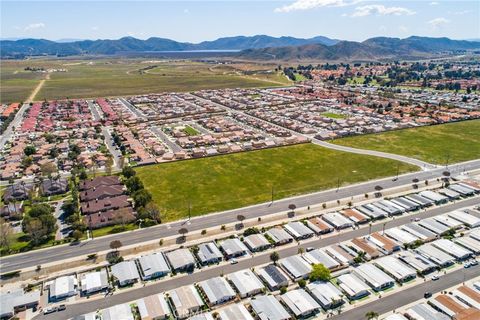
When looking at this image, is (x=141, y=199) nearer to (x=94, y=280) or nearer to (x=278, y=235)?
(x=94, y=280)

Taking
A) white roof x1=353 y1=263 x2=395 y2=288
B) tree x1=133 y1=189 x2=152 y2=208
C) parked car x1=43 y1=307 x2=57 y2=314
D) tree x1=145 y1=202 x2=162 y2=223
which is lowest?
parked car x1=43 y1=307 x2=57 y2=314

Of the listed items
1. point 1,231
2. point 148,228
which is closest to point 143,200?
point 148,228

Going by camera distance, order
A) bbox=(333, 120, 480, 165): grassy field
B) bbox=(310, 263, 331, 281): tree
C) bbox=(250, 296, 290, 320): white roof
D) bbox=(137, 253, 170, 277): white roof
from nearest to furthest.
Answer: bbox=(250, 296, 290, 320): white roof
bbox=(310, 263, 331, 281): tree
bbox=(137, 253, 170, 277): white roof
bbox=(333, 120, 480, 165): grassy field

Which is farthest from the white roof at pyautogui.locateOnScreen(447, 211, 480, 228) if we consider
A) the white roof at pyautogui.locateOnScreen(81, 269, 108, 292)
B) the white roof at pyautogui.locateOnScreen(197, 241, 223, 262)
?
A: the white roof at pyautogui.locateOnScreen(81, 269, 108, 292)

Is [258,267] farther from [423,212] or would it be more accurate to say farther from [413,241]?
[423,212]

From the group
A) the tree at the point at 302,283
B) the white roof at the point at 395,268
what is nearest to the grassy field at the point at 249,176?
the tree at the point at 302,283

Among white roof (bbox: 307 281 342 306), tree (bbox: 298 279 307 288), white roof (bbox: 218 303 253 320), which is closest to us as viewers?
white roof (bbox: 218 303 253 320)

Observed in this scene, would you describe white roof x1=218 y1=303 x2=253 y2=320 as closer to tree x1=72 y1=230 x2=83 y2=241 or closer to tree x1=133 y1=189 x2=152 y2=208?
tree x1=72 y1=230 x2=83 y2=241

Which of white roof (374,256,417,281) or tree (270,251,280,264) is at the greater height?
tree (270,251,280,264)
